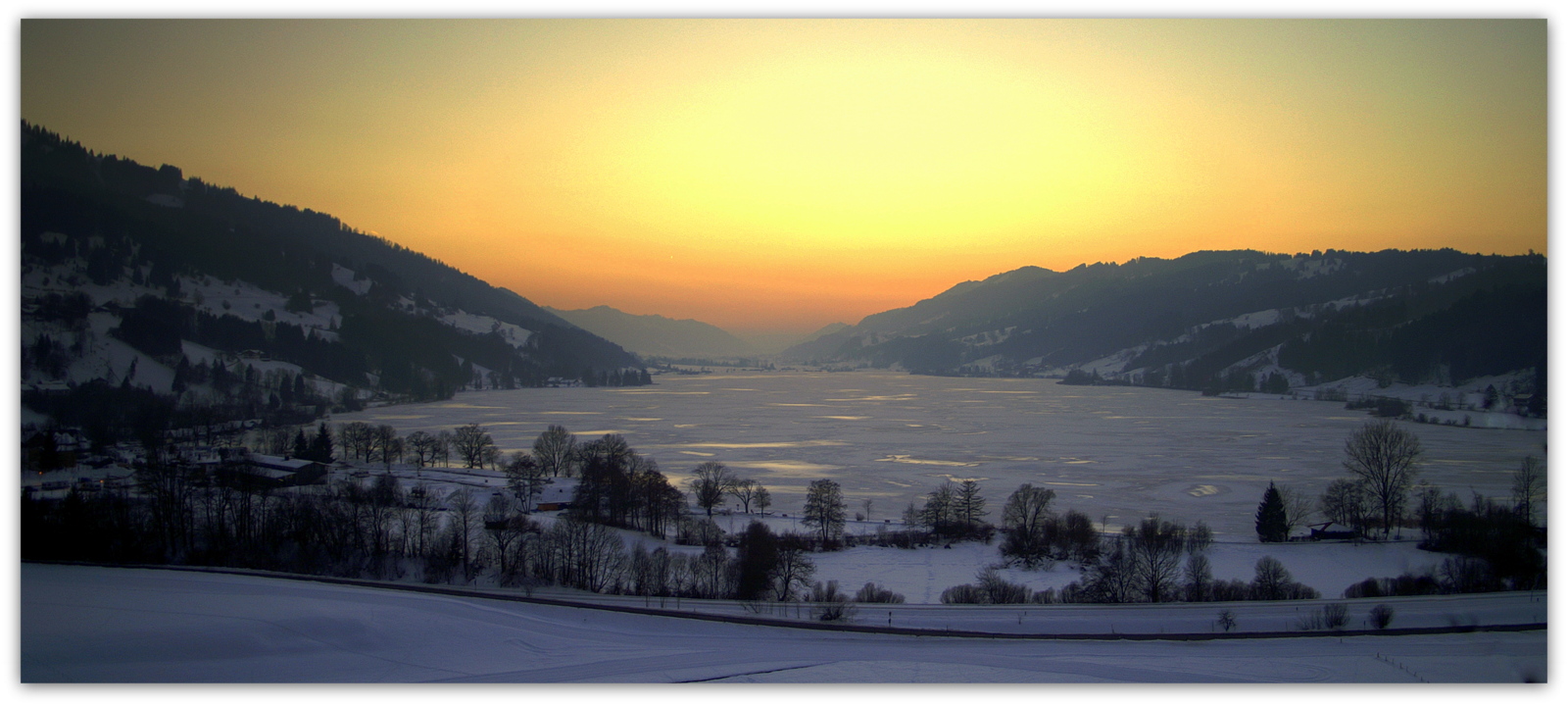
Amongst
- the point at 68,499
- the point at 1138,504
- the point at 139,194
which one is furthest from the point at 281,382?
the point at 1138,504

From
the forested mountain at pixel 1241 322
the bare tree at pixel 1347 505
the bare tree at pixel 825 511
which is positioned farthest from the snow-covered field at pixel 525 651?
the bare tree at pixel 1347 505

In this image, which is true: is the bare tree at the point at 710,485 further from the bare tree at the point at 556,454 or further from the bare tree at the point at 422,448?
the bare tree at the point at 422,448

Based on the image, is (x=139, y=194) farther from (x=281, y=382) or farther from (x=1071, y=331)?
(x=1071, y=331)

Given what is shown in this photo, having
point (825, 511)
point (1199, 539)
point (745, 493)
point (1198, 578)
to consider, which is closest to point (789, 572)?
point (825, 511)

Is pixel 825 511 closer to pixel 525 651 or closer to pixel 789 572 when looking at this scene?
pixel 789 572

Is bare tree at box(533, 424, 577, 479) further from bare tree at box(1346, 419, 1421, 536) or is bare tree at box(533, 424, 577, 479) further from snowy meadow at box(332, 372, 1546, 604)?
bare tree at box(1346, 419, 1421, 536)
